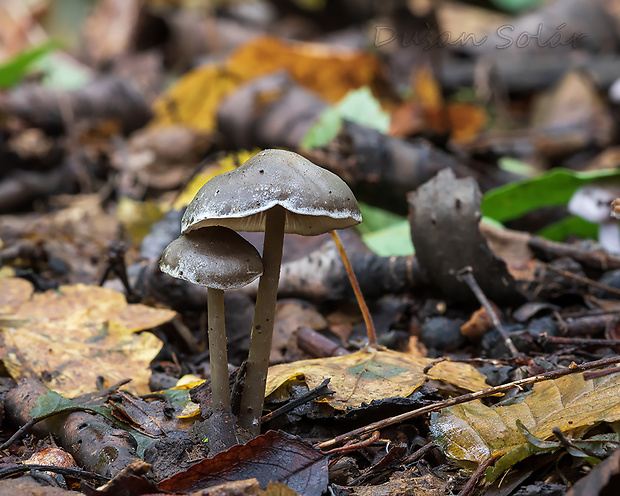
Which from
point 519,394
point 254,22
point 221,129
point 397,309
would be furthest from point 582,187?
point 254,22

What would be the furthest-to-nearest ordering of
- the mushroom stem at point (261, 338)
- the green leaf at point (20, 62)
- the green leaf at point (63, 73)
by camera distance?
the green leaf at point (63, 73), the green leaf at point (20, 62), the mushroom stem at point (261, 338)

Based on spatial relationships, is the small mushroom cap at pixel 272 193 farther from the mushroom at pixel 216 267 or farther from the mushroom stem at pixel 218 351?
the mushroom stem at pixel 218 351

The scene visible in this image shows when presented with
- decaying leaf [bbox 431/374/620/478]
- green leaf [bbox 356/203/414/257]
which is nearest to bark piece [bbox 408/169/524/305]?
green leaf [bbox 356/203/414/257]

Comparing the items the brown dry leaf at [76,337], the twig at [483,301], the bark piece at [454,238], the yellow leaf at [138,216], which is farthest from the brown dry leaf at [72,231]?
the twig at [483,301]

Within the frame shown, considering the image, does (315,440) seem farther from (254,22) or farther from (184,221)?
(254,22)

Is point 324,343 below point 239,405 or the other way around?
below
